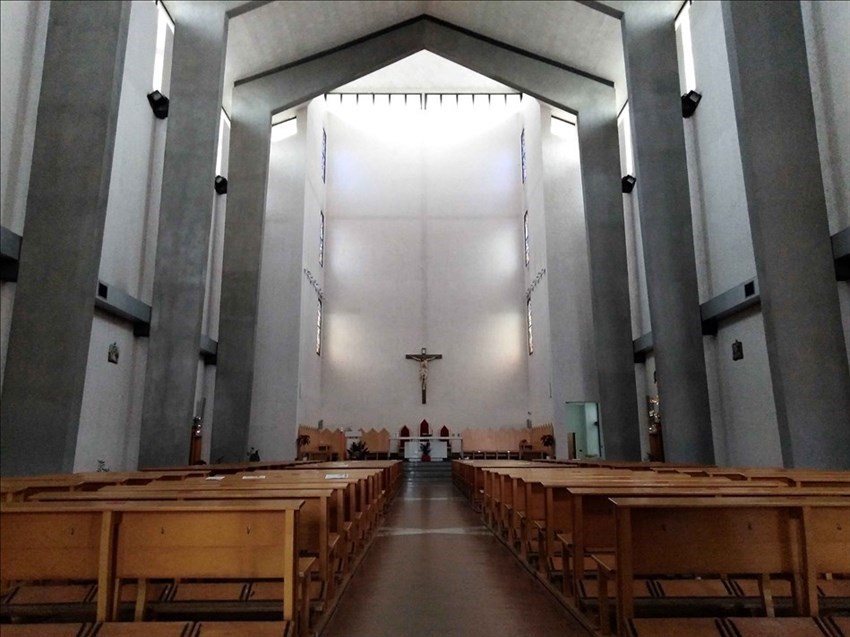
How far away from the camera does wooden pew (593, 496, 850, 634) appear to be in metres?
2.06

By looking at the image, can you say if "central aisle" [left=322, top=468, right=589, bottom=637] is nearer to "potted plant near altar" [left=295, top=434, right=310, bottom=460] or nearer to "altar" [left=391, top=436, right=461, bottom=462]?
"potted plant near altar" [left=295, top=434, right=310, bottom=460]

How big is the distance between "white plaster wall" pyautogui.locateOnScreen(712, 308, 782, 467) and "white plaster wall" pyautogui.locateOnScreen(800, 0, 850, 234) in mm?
1982

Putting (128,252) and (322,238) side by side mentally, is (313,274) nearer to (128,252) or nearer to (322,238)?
(322,238)

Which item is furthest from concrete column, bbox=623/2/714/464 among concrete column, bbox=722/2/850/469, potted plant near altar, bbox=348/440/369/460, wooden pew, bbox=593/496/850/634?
potted plant near altar, bbox=348/440/369/460

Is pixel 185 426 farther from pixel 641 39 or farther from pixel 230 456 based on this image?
pixel 641 39

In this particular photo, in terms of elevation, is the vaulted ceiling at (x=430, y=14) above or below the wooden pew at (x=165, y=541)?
above

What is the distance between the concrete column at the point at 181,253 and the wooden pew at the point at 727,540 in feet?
24.1

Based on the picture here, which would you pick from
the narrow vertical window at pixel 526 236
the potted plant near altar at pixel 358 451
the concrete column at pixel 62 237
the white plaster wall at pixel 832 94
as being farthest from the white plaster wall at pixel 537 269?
the concrete column at pixel 62 237

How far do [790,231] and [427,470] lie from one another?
10.0 m

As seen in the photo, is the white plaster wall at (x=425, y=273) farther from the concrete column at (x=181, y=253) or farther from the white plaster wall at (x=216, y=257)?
the concrete column at (x=181, y=253)

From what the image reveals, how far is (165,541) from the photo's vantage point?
2059 millimetres

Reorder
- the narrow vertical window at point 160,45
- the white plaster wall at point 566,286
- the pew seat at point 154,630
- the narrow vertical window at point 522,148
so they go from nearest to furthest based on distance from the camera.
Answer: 1. the pew seat at point 154,630
2. the narrow vertical window at point 160,45
3. the white plaster wall at point 566,286
4. the narrow vertical window at point 522,148

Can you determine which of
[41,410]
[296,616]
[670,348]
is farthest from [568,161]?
[296,616]

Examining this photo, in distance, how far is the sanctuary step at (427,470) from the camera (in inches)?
555
